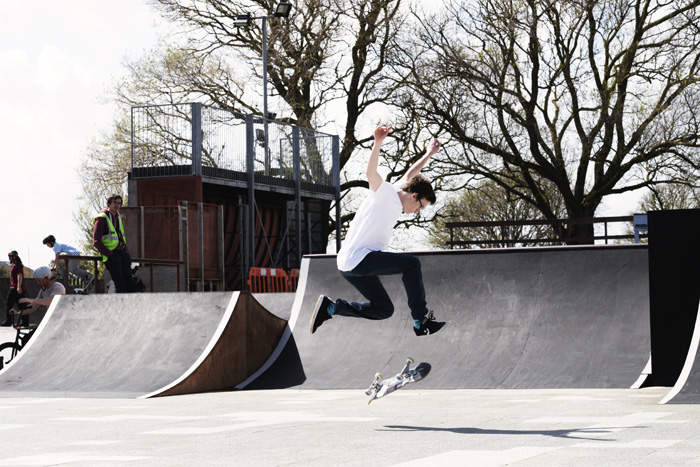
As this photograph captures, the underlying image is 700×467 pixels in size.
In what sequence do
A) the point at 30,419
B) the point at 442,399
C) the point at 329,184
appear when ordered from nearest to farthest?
the point at 30,419 < the point at 442,399 < the point at 329,184

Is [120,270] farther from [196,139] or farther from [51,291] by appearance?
[196,139]

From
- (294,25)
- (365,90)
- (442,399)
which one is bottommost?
(442,399)

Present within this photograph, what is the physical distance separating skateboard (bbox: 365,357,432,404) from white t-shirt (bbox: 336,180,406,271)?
991 mm

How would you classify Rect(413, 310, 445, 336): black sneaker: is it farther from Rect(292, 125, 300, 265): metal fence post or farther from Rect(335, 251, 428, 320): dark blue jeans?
Rect(292, 125, 300, 265): metal fence post

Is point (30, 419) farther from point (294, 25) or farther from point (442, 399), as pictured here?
point (294, 25)

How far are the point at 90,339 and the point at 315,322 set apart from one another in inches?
191

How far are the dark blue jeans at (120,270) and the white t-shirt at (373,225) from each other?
705 cm

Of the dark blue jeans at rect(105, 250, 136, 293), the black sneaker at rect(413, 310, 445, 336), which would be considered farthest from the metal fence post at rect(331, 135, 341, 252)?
the black sneaker at rect(413, 310, 445, 336)

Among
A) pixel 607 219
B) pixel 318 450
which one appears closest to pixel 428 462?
pixel 318 450

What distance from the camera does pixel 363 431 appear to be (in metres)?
6.29

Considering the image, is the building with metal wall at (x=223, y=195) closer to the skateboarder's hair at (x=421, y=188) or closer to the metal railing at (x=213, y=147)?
the metal railing at (x=213, y=147)

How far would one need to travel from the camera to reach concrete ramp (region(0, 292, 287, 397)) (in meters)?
10.6

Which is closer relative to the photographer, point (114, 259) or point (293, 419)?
point (293, 419)

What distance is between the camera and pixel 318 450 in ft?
17.4
